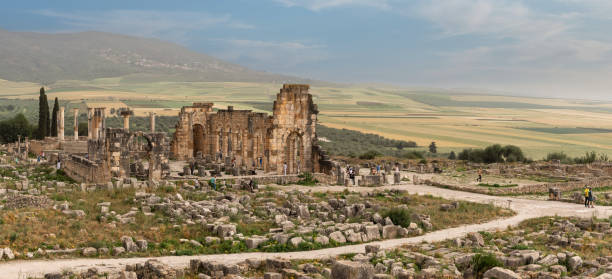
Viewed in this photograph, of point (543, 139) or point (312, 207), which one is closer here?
point (312, 207)

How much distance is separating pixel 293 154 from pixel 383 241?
2216cm

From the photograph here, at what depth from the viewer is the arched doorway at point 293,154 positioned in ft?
138

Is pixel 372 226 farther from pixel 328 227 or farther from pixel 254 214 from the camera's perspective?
pixel 254 214

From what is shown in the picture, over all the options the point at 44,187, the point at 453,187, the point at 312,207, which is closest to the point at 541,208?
the point at 453,187

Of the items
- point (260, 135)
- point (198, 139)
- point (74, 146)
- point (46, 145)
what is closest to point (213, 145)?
point (198, 139)

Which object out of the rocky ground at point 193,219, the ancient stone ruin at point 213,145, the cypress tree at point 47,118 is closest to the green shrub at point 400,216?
the rocky ground at point 193,219

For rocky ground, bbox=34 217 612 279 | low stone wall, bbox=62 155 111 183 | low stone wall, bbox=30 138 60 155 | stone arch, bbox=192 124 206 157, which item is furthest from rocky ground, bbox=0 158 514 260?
low stone wall, bbox=30 138 60 155

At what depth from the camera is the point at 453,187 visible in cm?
3800

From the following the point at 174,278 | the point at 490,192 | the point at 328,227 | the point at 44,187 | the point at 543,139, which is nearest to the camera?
the point at 174,278

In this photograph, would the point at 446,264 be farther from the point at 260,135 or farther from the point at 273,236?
the point at 260,135

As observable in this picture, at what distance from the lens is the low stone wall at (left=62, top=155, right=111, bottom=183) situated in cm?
3344

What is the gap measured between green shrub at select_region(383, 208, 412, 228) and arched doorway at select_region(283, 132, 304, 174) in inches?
715

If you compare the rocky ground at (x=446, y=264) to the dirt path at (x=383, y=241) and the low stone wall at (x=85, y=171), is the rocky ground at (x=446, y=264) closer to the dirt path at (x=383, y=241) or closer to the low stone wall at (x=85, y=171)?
the dirt path at (x=383, y=241)

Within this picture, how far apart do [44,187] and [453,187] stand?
24088 mm
